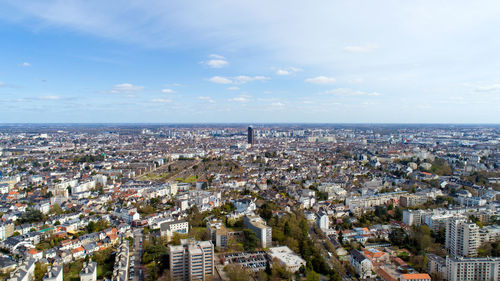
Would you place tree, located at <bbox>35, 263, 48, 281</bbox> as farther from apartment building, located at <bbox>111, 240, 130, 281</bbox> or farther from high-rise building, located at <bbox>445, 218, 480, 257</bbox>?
high-rise building, located at <bbox>445, 218, 480, 257</bbox>

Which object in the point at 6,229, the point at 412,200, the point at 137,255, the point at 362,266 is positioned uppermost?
the point at 412,200

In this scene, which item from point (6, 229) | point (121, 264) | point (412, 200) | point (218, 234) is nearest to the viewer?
point (121, 264)

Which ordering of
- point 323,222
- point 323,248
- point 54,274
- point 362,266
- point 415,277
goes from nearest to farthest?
1. point 54,274
2. point 415,277
3. point 362,266
4. point 323,248
5. point 323,222

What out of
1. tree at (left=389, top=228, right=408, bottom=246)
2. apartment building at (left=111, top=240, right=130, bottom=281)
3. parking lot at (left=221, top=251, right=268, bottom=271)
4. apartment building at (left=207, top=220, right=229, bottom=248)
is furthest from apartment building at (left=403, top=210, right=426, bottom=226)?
apartment building at (left=111, top=240, right=130, bottom=281)

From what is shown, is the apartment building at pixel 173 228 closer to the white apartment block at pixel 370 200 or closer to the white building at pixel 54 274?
the white building at pixel 54 274

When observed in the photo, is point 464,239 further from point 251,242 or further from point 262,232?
point 251,242

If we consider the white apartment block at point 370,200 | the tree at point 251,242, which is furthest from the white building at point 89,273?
the white apartment block at point 370,200

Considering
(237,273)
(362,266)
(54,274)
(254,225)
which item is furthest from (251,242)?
(54,274)
